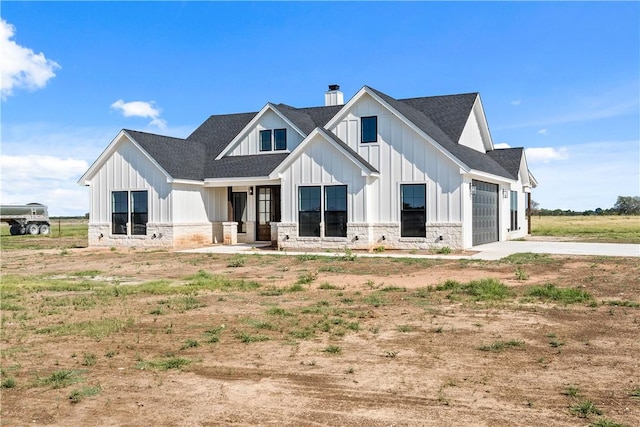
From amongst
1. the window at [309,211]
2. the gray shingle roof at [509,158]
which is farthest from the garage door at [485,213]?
the window at [309,211]

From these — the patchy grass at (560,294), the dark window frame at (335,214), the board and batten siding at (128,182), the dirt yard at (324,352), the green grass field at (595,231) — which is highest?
the board and batten siding at (128,182)

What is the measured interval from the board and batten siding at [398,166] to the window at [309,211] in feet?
7.69

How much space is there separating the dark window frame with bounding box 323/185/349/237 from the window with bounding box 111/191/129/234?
996 cm

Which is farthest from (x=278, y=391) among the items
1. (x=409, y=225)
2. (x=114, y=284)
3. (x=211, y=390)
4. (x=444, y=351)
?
(x=409, y=225)

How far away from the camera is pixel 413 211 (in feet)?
74.7

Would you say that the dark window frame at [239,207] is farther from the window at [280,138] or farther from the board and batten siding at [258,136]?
the window at [280,138]

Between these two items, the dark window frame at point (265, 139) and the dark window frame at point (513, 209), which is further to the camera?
the dark window frame at point (513, 209)

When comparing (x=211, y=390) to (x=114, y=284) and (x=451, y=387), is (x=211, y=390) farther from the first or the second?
(x=114, y=284)

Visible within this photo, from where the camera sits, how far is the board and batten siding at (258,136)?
27.8 m

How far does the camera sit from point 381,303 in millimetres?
10898

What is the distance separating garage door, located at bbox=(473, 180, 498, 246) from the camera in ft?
80.0

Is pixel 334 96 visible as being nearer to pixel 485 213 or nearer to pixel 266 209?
pixel 266 209

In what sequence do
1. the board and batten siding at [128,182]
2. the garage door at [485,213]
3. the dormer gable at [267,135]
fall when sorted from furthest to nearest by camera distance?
the dormer gable at [267,135] < the board and batten siding at [128,182] < the garage door at [485,213]

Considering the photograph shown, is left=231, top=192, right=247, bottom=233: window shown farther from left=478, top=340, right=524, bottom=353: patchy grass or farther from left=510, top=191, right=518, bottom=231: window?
left=478, top=340, right=524, bottom=353: patchy grass
